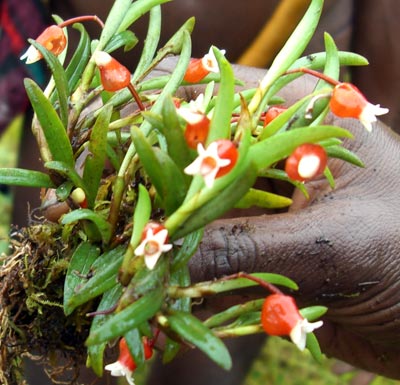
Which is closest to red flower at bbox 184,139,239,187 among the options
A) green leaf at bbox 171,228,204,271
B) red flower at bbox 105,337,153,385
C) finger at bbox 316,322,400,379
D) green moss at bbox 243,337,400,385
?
green leaf at bbox 171,228,204,271

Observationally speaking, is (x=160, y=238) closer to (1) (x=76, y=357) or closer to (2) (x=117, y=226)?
Answer: (2) (x=117, y=226)

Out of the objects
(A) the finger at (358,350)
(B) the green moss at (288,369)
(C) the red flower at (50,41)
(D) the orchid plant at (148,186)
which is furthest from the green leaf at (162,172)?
(B) the green moss at (288,369)

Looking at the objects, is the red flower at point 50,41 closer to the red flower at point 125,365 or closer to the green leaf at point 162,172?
the green leaf at point 162,172

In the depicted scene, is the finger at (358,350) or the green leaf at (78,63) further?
the finger at (358,350)

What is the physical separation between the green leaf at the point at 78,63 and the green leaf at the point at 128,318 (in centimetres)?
34

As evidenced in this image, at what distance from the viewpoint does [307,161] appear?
717mm

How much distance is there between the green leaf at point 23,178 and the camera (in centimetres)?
86

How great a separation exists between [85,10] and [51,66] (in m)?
0.96

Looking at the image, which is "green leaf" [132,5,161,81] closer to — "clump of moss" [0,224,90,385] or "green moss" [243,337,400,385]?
"clump of moss" [0,224,90,385]

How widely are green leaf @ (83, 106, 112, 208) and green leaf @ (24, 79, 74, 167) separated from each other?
24 millimetres

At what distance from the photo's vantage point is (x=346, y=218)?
101 cm

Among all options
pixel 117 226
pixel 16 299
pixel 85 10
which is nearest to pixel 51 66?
pixel 117 226

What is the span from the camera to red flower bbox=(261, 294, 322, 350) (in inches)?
28.1

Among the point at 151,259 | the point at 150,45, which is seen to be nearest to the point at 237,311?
the point at 151,259
